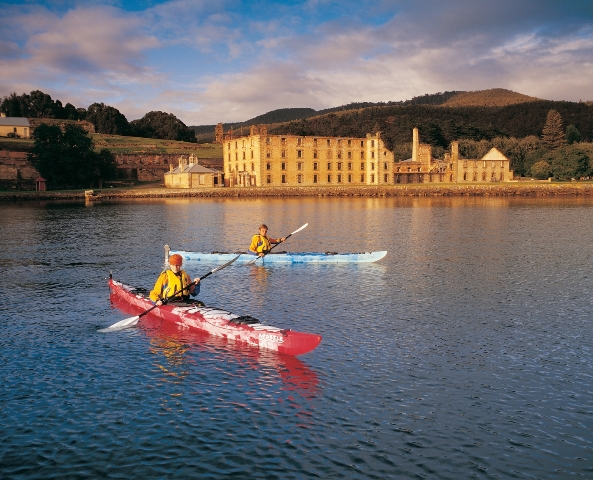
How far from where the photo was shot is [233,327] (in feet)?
49.3

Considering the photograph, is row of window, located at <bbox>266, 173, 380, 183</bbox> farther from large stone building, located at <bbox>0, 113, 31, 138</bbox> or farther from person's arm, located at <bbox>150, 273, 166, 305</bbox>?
person's arm, located at <bbox>150, 273, 166, 305</bbox>

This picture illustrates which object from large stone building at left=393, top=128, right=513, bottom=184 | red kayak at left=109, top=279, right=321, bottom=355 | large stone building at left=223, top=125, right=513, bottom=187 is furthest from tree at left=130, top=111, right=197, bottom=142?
red kayak at left=109, top=279, right=321, bottom=355

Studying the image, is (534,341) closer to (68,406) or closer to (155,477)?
(155,477)

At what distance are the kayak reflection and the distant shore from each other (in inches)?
3382

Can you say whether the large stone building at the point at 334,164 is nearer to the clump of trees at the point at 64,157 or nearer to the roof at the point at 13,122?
the clump of trees at the point at 64,157

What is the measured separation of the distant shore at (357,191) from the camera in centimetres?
9931

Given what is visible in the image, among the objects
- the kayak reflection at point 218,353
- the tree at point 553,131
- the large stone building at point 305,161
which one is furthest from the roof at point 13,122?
the kayak reflection at point 218,353

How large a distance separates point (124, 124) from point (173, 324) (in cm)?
17388

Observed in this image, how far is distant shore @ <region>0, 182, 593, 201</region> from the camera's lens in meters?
99.3

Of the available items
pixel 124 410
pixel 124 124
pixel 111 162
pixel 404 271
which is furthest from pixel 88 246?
pixel 124 124

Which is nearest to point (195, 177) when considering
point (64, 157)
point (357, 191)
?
point (64, 157)

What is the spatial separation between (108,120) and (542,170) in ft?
411

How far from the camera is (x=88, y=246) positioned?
3731 centimetres

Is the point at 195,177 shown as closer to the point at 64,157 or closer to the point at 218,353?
the point at 64,157
